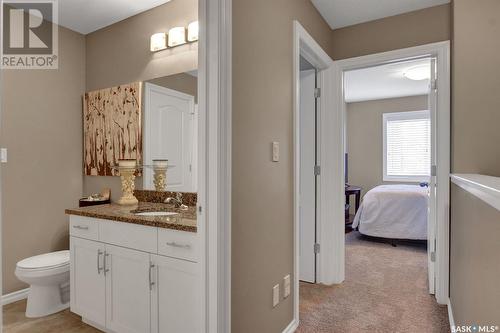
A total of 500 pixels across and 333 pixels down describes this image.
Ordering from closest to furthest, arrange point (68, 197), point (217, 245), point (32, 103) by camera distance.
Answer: point (217, 245), point (32, 103), point (68, 197)

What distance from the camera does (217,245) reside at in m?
1.48

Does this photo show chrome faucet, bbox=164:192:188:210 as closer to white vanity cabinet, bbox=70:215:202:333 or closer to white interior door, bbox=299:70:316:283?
white vanity cabinet, bbox=70:215:202:333

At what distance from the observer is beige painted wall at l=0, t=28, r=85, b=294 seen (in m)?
2.77

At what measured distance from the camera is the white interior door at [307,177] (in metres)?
3.05

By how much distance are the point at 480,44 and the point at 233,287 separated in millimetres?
2372

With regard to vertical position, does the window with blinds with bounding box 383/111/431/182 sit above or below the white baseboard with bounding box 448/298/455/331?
above

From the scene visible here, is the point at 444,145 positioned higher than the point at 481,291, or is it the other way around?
the point at 444,145

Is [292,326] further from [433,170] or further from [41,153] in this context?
[41,153]

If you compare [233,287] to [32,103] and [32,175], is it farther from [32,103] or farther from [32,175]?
[32,103]

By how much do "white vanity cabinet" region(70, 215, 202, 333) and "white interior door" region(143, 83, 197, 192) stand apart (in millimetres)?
707

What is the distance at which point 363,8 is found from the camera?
2.62 m

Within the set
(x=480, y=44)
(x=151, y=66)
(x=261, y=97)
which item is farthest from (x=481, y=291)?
(x=151, y=66)

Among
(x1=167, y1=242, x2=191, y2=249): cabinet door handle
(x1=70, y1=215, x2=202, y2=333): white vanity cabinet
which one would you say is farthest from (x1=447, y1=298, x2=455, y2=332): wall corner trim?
(x1=167, y1=242, x2=191, y2=249): cabinet door handle

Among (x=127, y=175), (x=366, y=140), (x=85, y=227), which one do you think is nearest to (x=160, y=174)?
(x=127, y=175)
